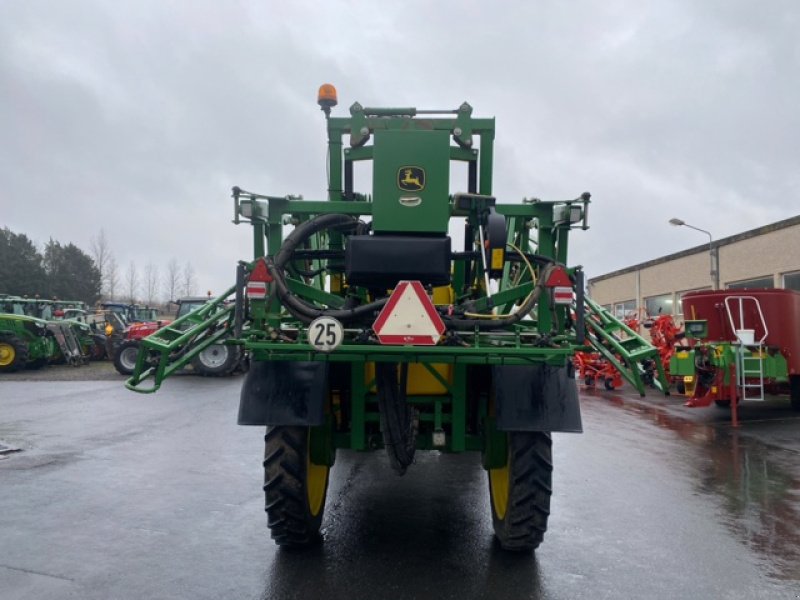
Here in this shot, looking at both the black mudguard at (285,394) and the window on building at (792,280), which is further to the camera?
the window on building at (792,280)

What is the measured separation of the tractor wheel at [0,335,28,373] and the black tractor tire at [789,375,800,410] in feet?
68.2

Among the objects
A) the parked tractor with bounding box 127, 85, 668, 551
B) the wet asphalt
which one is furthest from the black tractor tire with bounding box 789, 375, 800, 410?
the parked tractor with bounding box 127, 85, 668, 551

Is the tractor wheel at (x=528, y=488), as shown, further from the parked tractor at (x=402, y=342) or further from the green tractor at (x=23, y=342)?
the green tractor at (x=23, y=342)

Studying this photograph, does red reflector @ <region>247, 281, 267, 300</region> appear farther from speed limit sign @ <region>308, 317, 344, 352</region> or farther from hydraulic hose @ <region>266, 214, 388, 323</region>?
speed limit sign @ <region>308, 317, 344, 352</region>

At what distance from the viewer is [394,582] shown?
13.9 ft

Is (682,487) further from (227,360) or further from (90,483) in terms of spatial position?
(227,360)

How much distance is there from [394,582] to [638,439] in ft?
22.4

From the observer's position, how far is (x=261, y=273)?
430cm

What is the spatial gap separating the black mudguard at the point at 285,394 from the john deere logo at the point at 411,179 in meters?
1.33

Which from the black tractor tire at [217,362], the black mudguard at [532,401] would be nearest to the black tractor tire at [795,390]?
the black mudguard at [532,401]

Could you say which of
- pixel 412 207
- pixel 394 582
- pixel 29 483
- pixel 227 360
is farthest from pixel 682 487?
pixel 227 360

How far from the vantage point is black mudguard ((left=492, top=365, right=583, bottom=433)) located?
422 centimetres

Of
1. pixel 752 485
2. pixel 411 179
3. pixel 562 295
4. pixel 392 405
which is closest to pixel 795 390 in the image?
pixel 752 485

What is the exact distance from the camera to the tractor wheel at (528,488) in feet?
14.6
